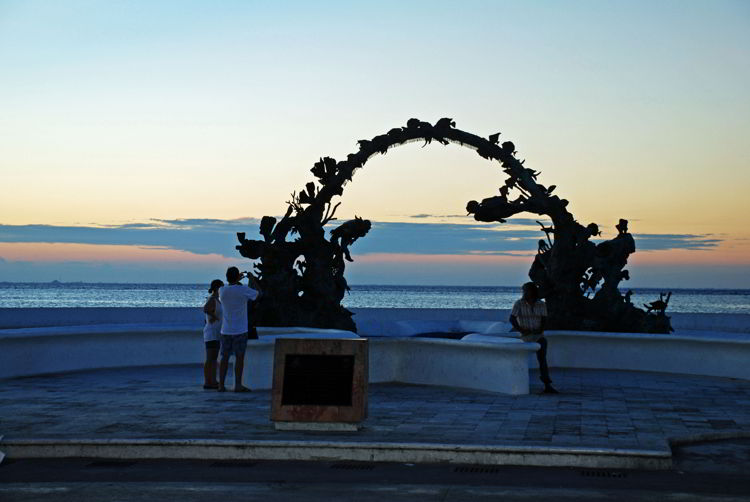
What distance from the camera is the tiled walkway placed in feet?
35.9

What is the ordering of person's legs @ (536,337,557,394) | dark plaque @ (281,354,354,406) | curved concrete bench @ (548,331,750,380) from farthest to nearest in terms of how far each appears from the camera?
curved concrete bench @ (548,331,750,380) → person's legs @ (536,337,557,394) → dark plaque @ (281,354,354,406)

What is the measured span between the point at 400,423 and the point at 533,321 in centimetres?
404

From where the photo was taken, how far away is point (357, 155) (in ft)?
69.1

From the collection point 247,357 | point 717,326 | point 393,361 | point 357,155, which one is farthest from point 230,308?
point 717,326

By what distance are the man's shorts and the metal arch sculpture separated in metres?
4.86

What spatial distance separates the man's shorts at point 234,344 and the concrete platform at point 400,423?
2.08ft

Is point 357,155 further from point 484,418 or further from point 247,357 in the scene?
point 484,418

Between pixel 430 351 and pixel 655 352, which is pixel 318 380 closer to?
pixel 430 351

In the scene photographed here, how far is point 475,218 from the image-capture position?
822 inches

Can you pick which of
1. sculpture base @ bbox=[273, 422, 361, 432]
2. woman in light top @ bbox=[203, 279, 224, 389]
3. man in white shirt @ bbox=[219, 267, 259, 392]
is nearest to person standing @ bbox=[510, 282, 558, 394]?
man in white shirt @ bbox=[219, 267, 259, 392]

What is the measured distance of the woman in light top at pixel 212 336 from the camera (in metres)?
15.3

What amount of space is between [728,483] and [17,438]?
7.02 m

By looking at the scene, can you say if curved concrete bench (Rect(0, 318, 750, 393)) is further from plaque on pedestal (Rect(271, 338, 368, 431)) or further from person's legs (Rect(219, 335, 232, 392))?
plaque on pedestal (Rect(271, 338, 368, 431))

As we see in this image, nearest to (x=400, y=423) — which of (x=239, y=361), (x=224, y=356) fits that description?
(x=239, y=361)
